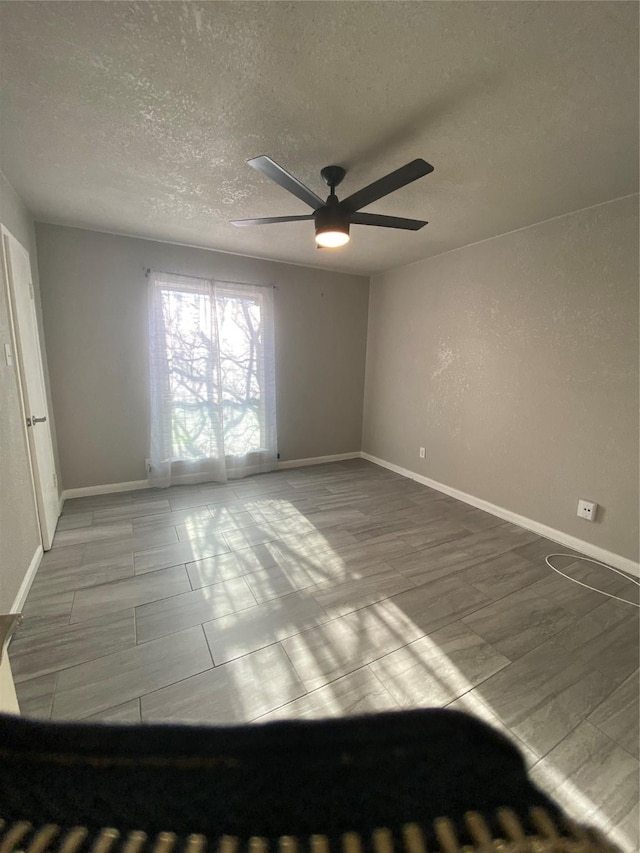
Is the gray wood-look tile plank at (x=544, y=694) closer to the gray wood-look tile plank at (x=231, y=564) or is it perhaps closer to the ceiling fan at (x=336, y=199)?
the gray wood-look tile plank at (x=231, y=564)

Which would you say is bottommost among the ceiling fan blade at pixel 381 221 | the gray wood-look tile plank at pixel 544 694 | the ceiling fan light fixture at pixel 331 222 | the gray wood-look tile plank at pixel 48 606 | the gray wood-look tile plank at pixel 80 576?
the gray wood-look tile plank at pixel 544 694

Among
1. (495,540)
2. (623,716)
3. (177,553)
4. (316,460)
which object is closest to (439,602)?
(623,716)

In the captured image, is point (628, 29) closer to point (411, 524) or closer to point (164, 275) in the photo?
point (411, 524)

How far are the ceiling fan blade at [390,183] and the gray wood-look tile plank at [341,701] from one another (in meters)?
2.20

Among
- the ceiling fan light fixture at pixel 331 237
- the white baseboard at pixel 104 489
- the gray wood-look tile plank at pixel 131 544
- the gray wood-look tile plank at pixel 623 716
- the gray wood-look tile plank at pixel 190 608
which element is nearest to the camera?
the gray wood-look tile plank at pixel 623 716

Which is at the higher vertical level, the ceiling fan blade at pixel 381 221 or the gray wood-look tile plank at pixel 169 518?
the ceiling fan blade at pixel 381 221

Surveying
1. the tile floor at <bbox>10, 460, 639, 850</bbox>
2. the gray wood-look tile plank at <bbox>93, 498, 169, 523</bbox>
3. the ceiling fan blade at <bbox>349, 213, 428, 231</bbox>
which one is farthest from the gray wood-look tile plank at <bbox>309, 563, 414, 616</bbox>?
the ceiling fan blade at <bbox>349, 213, 428, 231</bbox>

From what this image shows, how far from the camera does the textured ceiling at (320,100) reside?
1.13 m

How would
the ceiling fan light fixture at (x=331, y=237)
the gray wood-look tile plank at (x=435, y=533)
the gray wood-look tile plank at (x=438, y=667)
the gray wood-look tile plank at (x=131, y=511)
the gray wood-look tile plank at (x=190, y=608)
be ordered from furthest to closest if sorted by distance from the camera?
the gray wood-look tile plank at (x=131, y=511) < the gray wood-look tile plank at (x=435, y=533) < the ceiling fan light fixture at (x=331, y=237) < the gray wood-look tile plank at (x=190, y=608) < the gray wood-look tile plank at (x=438, y=667)

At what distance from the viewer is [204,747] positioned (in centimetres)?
47

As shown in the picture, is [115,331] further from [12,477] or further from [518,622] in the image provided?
[518,622]

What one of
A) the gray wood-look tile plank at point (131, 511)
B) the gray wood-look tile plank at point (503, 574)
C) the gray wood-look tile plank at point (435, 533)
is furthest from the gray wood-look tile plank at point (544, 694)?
the gray wood-look tile plank at point (131, 511)

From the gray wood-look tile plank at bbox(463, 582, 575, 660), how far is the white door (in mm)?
2894

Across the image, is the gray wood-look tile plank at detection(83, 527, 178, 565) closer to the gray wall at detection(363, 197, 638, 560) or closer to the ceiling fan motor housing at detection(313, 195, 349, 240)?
the ceiling fan motor housing at detection(313, 195, 349, 240)
